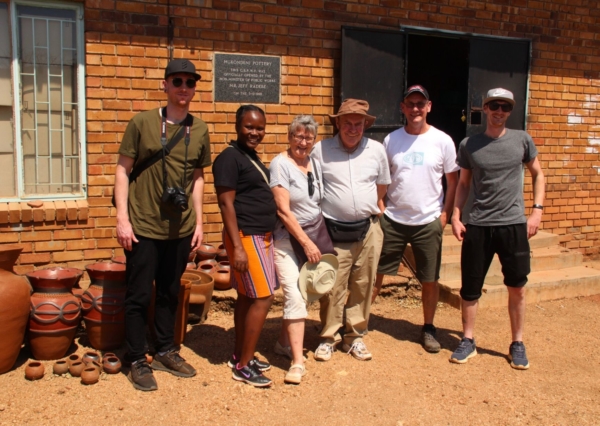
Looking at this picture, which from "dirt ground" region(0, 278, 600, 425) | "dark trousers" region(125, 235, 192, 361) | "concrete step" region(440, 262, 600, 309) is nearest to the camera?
"dirt ground" region(0, 278, 600, 425)

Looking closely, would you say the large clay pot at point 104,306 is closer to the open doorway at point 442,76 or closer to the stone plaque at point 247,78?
the stone plaque at point 247,78

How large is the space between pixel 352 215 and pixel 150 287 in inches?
55.8

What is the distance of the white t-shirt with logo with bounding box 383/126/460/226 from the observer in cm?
450

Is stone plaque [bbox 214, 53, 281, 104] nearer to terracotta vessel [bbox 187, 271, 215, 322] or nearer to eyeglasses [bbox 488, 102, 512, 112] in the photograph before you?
terracotta vessel [bbox 187, 271, 215, 322]

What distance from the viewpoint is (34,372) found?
153 inches

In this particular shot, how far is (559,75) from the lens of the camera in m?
7.16

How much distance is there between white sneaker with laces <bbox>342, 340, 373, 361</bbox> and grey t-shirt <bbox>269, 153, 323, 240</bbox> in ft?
3.50

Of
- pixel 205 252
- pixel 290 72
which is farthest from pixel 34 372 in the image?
pixel 290 72

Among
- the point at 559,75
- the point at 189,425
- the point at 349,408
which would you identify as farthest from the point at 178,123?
the point at 559,75

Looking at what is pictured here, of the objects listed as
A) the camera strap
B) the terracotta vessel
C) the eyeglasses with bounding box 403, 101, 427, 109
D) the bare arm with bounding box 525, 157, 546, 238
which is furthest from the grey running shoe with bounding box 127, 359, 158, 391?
the bare arm with bounding box 525, 157, 546, 238

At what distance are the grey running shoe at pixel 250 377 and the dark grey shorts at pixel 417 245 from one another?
1.32 m

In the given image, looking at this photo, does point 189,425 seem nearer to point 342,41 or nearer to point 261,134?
point 261,134

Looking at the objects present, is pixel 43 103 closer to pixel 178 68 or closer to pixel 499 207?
pixel 178 68

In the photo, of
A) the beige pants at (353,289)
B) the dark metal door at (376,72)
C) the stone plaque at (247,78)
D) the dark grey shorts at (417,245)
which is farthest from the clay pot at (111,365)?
the dark metal door at (376,72)
